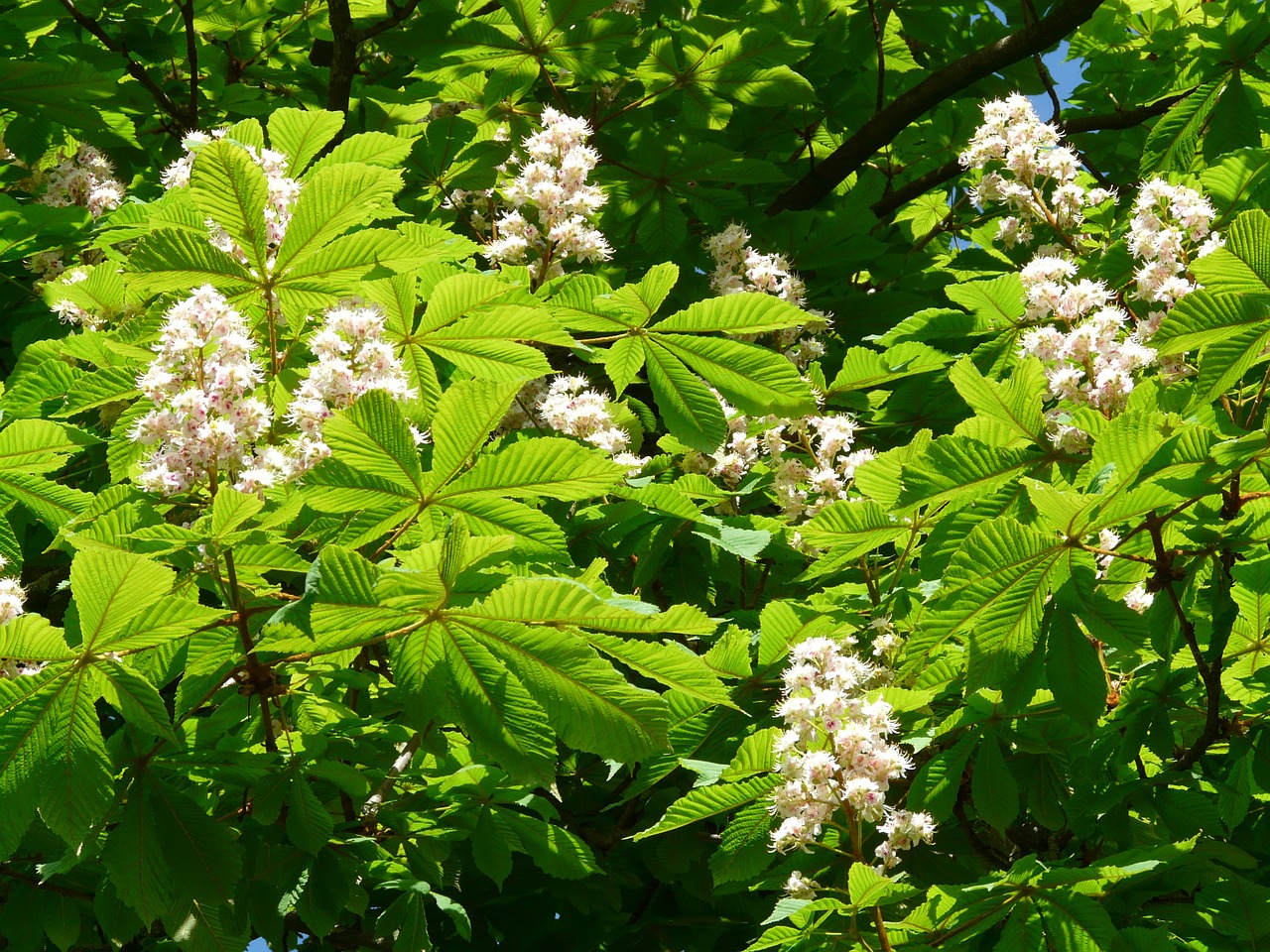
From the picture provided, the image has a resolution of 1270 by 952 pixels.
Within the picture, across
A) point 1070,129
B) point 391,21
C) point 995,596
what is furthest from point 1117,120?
point 995,596

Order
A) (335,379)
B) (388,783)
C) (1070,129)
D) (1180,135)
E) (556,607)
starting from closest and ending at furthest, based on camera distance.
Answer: (556,607)
(335,379)
(388,783)
(1180,135)
(1070,129)

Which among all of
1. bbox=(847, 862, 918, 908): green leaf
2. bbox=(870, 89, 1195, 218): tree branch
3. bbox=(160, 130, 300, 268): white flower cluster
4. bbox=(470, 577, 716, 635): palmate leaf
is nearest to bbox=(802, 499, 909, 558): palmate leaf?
bbox=(847, 862, 918, 908): green leaf

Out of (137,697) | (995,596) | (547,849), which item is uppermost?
(995,596)

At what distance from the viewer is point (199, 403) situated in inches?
79.2

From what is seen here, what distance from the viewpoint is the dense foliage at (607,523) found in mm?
1840

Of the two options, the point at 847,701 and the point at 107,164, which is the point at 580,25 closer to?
the point at 107,164

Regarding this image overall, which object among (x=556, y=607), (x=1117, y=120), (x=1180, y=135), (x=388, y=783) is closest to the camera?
(x=556, y=607)

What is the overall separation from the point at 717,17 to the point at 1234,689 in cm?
274

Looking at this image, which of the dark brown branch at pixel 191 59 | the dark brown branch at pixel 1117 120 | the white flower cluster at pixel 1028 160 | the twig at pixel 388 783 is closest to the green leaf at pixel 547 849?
the twig at pixel 388 783

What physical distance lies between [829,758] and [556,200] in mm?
1726

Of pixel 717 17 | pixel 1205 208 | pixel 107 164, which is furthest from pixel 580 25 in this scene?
pixel 1205 208

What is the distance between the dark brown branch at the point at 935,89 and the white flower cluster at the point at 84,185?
2.42 metres

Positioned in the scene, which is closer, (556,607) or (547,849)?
(556,607)

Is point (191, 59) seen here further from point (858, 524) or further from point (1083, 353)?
point (1083, 353)
